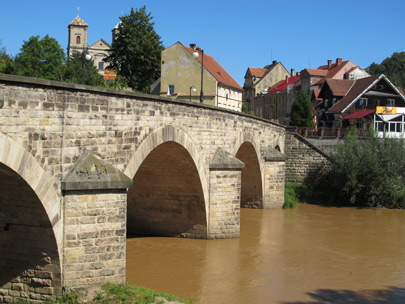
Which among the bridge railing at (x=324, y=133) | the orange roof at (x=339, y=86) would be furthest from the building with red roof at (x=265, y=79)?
the bridge railing at (x=324, y=133)

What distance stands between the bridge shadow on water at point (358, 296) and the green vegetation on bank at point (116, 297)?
3759mm

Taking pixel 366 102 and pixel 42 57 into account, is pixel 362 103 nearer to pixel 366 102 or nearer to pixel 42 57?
pixel 366 102

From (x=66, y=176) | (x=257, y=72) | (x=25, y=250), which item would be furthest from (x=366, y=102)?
(x=25, y=250)

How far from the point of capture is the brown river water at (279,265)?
12.7 m

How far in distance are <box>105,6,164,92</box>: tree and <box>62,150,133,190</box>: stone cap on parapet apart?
31.2 meters

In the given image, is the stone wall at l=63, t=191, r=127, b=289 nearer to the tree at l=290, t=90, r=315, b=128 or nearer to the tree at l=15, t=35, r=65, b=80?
the tree at l=15, t=35, r=65, b=80

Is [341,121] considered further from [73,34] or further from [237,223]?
[73,34]

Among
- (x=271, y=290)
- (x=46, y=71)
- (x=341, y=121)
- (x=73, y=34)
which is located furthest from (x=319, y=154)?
(x=73, y=34)

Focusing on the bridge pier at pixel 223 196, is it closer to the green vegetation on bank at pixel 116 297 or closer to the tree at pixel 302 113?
the green vegetation on bank at pixel 116 297

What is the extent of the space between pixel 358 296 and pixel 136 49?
32125 millimetres

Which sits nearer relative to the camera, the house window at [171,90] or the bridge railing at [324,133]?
the bridge railing at [324,133]

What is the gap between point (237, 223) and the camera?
60.4 ft

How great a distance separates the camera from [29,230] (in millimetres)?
9711

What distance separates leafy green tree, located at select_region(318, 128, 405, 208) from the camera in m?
28.6
